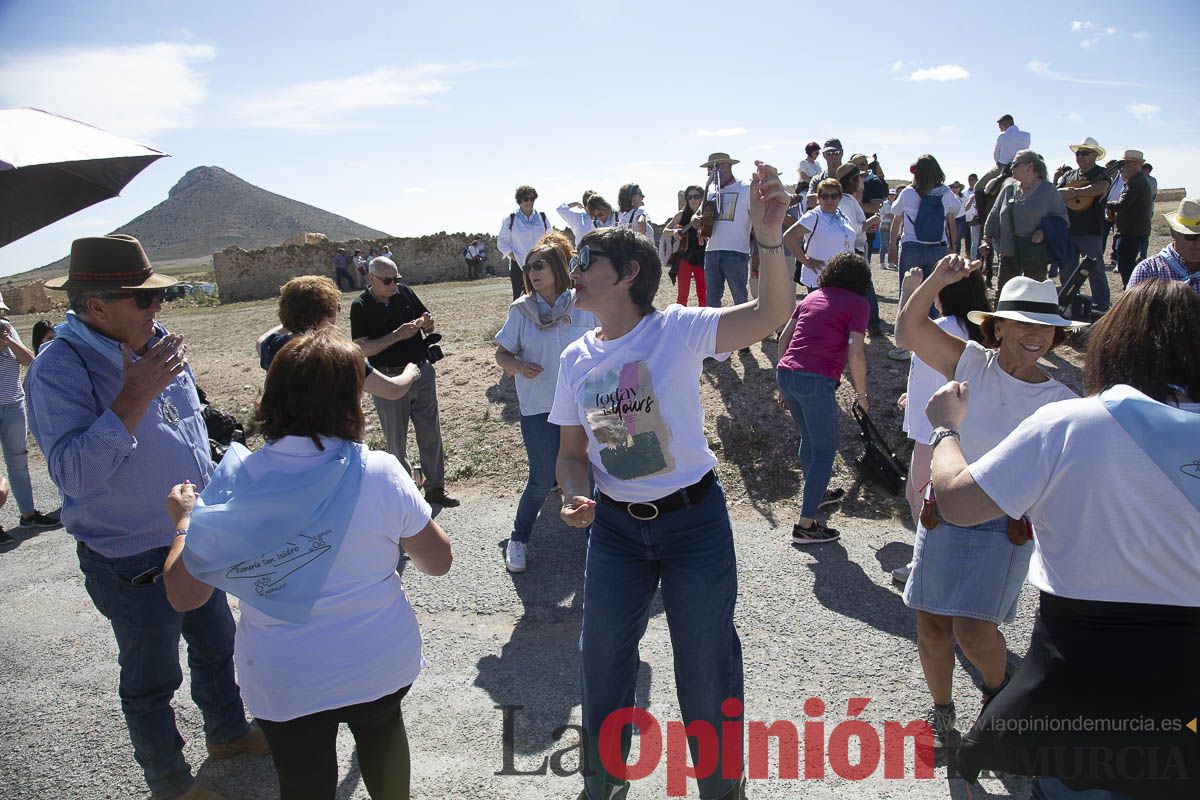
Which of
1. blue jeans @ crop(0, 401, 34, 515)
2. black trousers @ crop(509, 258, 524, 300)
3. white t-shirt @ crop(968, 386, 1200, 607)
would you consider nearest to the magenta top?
white t-shirt @ crop(968, 386, 1200, 607)

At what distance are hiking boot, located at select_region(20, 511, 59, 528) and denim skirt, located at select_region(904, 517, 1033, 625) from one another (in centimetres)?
728

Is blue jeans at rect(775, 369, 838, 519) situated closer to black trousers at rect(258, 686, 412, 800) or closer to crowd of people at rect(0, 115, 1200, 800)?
crowd of people at rect(0, 115, 1200, 800)

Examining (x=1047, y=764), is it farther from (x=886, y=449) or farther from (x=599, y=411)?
(x=886, y=449)

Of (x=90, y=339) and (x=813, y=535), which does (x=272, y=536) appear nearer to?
(x=90, y=339)

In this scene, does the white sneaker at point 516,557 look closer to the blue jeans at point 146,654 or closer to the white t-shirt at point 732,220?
the blue jeans at point 146,654

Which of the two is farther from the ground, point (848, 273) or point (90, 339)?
point (848, 273)

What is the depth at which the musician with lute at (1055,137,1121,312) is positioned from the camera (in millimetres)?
8203

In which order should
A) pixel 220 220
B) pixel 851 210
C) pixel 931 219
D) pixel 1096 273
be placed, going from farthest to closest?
pixel 220 220
pixel 1096 273
pixel 851 210
pixel 931 219

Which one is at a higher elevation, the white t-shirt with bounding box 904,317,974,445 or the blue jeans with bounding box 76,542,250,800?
the white t-shirt with bounding box 904,317,974,445

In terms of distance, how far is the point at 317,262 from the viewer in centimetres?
3131

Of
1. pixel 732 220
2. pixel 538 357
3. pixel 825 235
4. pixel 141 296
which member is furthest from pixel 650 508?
pixel 732 220

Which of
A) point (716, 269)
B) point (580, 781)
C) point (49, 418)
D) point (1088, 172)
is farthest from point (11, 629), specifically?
point (1088, 172)

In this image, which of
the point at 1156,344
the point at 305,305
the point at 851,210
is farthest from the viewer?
the point at 851,210

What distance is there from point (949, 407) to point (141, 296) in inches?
118
